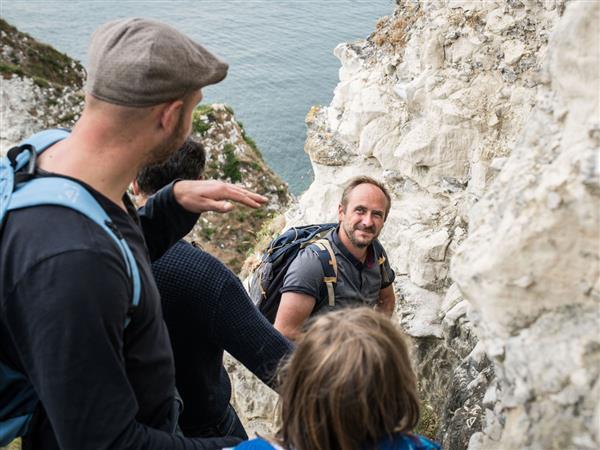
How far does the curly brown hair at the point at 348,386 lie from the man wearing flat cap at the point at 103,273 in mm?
690

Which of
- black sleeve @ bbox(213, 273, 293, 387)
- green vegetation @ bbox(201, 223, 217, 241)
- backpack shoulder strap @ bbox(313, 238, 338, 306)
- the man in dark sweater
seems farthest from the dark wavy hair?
green vegetation @ bbox(201, 223, 217, 241)

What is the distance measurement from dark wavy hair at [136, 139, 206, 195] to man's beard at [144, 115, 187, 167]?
3.84ft

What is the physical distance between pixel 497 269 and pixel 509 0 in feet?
21.9

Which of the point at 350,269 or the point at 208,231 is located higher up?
the point at 350,269

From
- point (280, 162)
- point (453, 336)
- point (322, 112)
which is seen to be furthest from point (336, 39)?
point (453, 336)

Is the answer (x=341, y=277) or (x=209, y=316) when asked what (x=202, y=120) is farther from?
(x=209, y=316)

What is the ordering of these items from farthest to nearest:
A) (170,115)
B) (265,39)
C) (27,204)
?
(265,39), (170,115), (27,204)

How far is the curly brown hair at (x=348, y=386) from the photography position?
A: 2375 millimetres

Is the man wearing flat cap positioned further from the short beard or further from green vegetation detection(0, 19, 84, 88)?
green vegetation detection(0, 19, 84, 88)

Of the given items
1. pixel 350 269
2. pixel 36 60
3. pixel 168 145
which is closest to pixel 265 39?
pixel 36 60

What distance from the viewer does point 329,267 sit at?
5.45m

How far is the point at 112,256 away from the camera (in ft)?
8.20

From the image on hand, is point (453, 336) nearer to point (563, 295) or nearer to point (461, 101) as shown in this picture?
point (461, 101)

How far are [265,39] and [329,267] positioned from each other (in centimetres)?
5188
